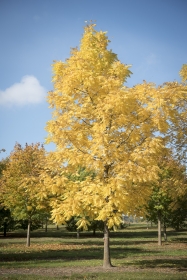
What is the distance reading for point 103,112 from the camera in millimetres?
9953

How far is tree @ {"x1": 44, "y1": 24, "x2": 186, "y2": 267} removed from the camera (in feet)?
30.6

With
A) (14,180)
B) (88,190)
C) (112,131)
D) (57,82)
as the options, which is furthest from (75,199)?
(14,180)

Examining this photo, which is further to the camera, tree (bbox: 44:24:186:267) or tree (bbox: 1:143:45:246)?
tree (bbox: 1:143:45:246)

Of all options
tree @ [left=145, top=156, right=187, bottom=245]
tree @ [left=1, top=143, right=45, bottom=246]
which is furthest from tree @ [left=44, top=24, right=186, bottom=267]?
tree @ [left=1, top=143, right=45, bottom=246]

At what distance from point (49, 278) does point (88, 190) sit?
149 inches

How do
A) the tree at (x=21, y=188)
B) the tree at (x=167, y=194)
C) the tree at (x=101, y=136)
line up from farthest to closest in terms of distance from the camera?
the tree at (x=21, y=188)
the tree at (x=167, y=194)
the tree at (x=101, y=136)

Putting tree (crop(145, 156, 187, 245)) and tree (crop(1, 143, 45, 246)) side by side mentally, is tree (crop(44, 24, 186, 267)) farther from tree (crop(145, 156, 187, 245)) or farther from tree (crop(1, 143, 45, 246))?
A: tree (crop(1, 143, 45, 246))

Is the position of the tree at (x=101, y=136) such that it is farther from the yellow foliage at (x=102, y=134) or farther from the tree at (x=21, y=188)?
the tree at (x=21, y=188)

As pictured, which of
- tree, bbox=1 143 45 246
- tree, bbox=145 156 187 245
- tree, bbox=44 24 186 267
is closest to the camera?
tree, bbox=44 24 186 267

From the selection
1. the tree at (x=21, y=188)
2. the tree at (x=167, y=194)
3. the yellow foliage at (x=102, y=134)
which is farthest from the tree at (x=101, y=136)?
the tree at (x=21, y=188)

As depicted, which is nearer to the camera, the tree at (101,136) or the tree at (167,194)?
the tree at (101,136)

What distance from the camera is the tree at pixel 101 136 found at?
30.6ft

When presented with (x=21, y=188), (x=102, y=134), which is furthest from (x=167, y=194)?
(x=102, y=134)

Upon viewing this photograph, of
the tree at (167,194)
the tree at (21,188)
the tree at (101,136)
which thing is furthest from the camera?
the tree at (21,188)
